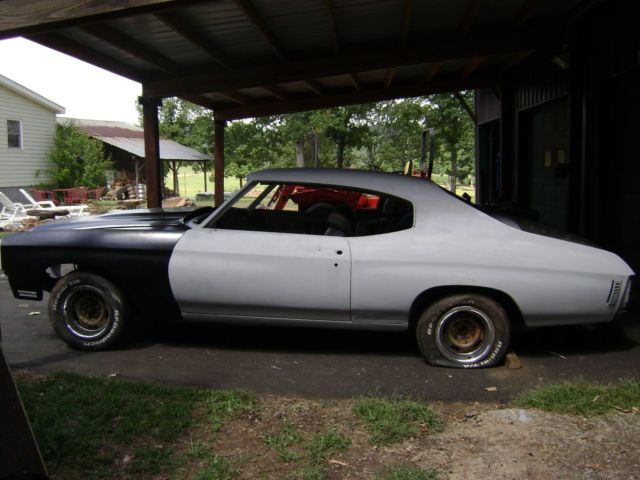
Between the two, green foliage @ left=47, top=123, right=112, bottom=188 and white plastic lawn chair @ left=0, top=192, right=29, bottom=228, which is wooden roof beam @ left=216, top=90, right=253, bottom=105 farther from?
green foliage @ left=47, top=123, right=112, bottom=188

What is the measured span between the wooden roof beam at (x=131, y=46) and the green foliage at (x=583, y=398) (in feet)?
19.0

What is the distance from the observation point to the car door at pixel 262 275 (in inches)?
180

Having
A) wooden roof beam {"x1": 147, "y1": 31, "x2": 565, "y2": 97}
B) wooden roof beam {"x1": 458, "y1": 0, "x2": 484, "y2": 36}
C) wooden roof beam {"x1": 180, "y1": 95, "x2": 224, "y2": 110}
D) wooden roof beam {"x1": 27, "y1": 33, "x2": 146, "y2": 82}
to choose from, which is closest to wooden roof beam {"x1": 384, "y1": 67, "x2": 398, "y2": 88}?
wooden roof beam {"x1": 147, "y1": 31, "x2": 565, "y2": 97}

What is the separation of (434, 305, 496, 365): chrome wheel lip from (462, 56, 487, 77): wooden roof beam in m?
6.60

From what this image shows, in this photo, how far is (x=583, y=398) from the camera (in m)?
3.76

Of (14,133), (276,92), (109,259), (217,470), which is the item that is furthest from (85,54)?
(14,133)

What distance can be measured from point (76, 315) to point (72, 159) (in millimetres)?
21234

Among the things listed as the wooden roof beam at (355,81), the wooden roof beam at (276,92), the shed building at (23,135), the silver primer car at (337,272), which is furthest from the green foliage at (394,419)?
the shed building at (23,135)

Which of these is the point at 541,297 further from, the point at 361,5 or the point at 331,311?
the point at 361,5

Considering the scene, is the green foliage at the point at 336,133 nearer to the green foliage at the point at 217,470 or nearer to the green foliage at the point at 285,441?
the green foliage at the point at 285,441

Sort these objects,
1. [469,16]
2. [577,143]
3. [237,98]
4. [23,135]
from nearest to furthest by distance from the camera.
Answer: [469,16], [577,143], [237,98], [23,135]

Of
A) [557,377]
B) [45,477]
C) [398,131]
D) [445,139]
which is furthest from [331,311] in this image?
[398,131]

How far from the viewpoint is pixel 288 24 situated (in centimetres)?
725

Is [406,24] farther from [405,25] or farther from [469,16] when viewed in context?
[469,16]
